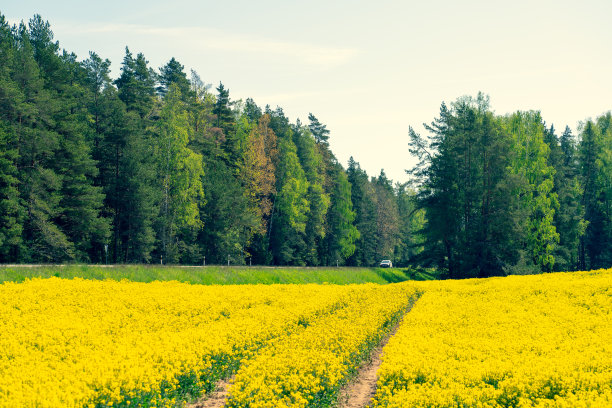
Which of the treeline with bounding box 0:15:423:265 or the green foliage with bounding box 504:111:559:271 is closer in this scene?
the treeline with bounding box 0:15:423:265

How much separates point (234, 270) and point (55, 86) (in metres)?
24.6

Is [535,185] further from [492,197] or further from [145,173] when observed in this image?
[145,173]

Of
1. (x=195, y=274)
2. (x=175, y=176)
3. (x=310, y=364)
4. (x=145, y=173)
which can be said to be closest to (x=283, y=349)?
(x=310, y=364)

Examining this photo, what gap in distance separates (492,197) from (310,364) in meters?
49.9

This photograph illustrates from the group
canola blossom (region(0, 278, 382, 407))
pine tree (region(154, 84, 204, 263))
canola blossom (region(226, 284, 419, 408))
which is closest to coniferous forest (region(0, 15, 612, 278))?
pine tree (region(154, 84, 204, 263))

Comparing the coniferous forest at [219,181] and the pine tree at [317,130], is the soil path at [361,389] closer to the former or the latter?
the coniferous forest at [219,181]

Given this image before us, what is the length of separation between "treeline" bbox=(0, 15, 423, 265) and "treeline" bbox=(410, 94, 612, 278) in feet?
20.4

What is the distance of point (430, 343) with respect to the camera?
52.7 feet

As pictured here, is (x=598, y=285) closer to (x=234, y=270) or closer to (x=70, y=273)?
(x=234, y=270)

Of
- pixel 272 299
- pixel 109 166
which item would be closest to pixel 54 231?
pixel 109 166

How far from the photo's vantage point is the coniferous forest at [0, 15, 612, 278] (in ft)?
134

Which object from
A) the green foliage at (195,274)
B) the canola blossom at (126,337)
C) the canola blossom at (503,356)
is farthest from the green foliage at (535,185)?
the canola blossom at (126,337)

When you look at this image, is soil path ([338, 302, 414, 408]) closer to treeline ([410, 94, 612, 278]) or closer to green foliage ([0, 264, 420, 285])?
green foliage ([0, 264, 420, 285])

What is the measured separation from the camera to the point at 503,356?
570 inches
